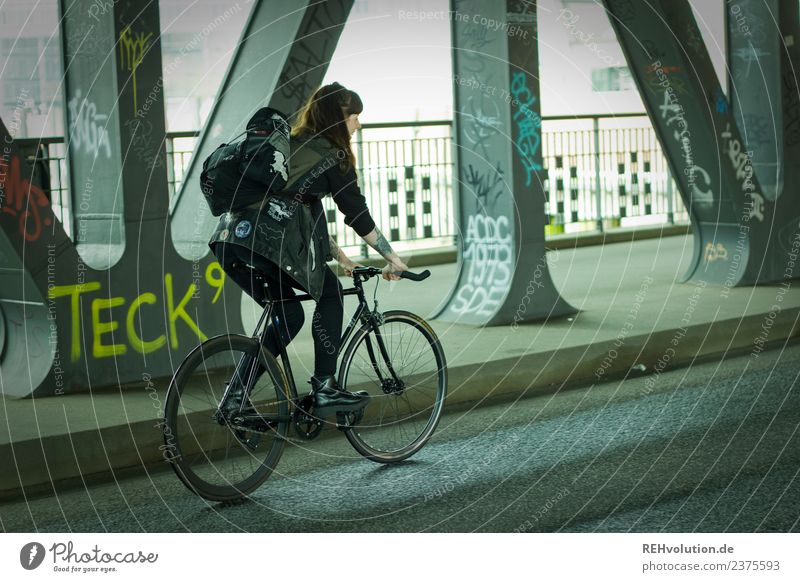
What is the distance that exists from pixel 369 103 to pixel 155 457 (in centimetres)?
707

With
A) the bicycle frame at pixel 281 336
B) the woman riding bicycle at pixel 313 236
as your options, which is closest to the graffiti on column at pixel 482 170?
the bicycle frame at pixel 281 336

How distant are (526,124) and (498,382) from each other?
92.5 inches

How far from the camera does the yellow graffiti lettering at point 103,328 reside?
21.7ft

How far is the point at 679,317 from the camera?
28.5 ft

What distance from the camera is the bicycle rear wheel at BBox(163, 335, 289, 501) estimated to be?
16.4ft

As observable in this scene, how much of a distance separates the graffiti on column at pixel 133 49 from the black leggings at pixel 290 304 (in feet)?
6.24

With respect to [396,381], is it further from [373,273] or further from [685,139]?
[685,139]

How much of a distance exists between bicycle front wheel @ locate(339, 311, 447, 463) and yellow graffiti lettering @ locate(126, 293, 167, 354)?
1430 mm

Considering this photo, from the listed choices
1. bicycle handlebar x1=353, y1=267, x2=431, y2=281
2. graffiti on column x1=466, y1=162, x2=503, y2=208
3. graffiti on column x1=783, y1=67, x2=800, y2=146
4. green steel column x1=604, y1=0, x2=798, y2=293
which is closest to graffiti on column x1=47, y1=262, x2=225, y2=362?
bicycle handlebar x1=353, y1=267, x2=431, y2=281

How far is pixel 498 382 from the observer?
7215 millimetres

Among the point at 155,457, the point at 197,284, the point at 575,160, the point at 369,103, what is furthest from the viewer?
the point at 575,160
